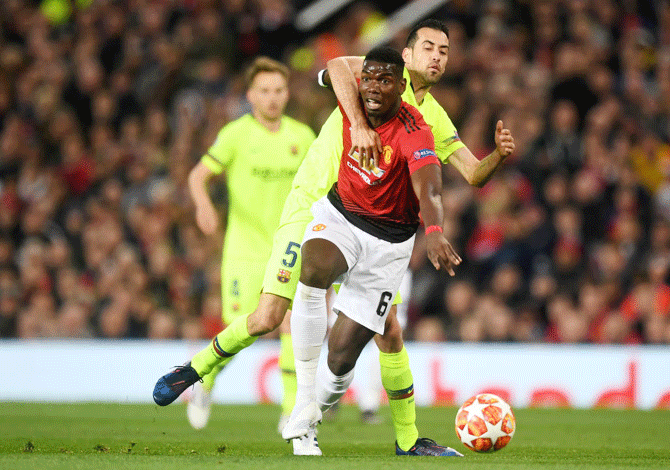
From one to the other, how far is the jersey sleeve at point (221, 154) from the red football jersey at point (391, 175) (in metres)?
2.04

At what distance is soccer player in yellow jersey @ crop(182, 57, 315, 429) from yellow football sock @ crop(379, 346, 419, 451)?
187 centimetres

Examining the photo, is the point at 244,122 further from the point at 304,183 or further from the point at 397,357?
the point at 397,357

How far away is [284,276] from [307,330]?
1.21ft

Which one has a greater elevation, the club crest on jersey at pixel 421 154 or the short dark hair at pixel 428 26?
the short dark hair at pixel 428 26

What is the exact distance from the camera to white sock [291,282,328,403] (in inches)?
200

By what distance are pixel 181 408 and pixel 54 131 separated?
4.85 meters

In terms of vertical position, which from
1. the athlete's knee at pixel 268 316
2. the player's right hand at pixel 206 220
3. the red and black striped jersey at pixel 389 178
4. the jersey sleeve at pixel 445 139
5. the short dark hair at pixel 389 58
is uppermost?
the short dark hair at pixel 389 58

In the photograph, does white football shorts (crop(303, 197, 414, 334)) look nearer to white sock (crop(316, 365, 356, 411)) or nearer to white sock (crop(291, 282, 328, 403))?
white sock (crop(291, 282, 328, 403))

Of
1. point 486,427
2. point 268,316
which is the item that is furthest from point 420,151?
point 486,427

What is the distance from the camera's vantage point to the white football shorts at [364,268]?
16.5ft

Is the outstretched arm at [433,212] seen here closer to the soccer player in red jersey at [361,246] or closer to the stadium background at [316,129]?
the soccer player in red jersey at [361,246]

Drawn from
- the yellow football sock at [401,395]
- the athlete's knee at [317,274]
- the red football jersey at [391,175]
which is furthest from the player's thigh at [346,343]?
the red football jersey at [391,175]

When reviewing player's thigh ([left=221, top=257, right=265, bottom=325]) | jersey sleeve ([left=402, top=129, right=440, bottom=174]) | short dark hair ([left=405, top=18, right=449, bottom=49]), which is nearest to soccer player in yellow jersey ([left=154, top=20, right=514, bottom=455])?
short dark hair ([left=405, top=18, right=449, bottom=49])

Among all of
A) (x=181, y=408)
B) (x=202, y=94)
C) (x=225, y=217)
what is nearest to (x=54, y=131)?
(x=202, y=94)
